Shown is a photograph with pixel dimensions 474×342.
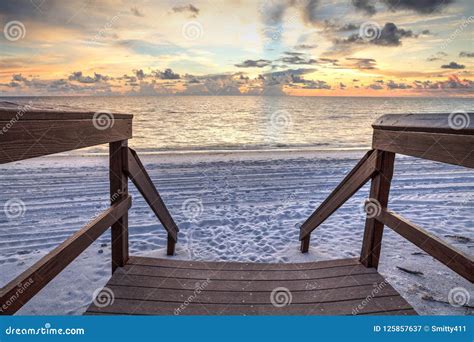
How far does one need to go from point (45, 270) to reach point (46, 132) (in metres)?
0.75

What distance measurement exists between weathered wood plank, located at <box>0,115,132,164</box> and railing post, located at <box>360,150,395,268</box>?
2336mm

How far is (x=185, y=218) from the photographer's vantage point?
229 inches

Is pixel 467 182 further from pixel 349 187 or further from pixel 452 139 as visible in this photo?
pixel 452 139

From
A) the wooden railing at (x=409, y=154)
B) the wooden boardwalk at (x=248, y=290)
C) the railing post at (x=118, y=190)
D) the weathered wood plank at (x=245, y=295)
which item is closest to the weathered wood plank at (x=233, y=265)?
the wooden boardwalk at (x=248, y=290)

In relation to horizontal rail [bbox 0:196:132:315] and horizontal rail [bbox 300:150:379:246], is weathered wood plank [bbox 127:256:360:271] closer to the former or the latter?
horizontal rail [bbox 300:150:379:246]

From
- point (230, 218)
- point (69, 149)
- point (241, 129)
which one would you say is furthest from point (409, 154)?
point (241, 129)

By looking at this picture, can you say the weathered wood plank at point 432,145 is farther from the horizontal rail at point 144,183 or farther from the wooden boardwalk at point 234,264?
the horizontal rail at point 144,183

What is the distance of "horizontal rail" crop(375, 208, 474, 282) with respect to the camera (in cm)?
175

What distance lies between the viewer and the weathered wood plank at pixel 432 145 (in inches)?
61.8

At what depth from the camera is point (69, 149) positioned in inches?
67.4

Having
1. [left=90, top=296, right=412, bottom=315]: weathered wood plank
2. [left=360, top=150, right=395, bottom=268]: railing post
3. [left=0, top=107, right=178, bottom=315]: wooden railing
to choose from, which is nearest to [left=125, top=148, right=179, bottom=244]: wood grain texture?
[left=0, top=107, right=178, bottom=315]: wooden railing

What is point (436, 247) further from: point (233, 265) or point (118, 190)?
point (118, 190)

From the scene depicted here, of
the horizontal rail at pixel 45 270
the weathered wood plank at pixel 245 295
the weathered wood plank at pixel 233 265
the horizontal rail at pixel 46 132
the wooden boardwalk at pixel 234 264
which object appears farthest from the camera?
the weathered wood plank at pixel 233 265

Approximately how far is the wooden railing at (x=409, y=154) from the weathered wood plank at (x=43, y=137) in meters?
2.11
